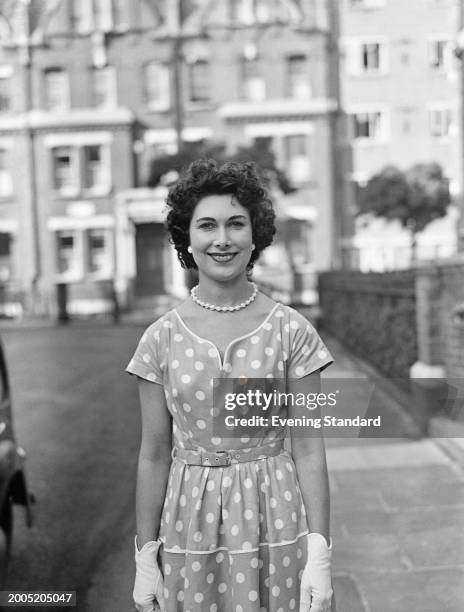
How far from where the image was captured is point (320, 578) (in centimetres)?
177

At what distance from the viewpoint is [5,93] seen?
2741 cm

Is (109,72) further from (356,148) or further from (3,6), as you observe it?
(356,148)

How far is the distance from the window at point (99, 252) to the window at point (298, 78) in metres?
8.49

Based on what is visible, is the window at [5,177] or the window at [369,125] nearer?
the window at [5,177]

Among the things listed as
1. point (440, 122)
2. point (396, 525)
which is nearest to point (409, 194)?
point (440, 122)

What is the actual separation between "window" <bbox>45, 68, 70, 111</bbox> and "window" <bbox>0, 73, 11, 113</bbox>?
1.42 m

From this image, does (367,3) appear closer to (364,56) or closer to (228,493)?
(364,56)

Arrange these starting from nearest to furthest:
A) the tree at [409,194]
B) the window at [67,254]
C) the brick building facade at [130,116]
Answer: the tree at [409,194] < the brick building facade at [130,116] < the window at [67,254]

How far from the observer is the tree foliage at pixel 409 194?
71.2 ft

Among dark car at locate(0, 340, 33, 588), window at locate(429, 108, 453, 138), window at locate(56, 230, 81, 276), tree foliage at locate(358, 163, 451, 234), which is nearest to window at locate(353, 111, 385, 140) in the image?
window at locate(429, 108, 453, 138)

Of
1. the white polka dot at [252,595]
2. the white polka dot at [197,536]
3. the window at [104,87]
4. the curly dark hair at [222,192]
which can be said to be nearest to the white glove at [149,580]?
the white polka dot at [197,536]

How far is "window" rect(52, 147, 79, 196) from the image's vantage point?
26578mm

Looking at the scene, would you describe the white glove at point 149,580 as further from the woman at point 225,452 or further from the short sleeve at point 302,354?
the short sleeve at point 302,354

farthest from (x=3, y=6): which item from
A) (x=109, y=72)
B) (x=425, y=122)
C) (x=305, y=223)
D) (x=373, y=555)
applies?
(x=373, y=555)
